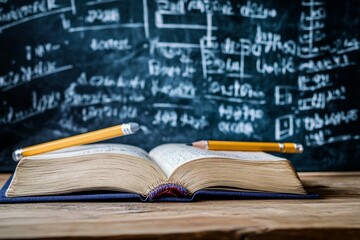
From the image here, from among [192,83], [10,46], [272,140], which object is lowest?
[272,140]

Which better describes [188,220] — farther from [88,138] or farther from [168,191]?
[88,138]

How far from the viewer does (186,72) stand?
1.89 metres

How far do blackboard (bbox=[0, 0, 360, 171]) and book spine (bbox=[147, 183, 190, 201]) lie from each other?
0.70 meters

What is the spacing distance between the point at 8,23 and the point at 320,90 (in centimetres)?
129

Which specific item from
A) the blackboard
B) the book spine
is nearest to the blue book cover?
the book spine

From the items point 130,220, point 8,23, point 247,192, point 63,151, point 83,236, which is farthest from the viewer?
point 8,23

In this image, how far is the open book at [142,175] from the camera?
3.89ft

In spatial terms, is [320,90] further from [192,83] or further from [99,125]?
[99,125]

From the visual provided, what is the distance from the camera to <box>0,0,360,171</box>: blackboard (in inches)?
72.0

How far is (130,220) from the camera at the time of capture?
973 millimetres

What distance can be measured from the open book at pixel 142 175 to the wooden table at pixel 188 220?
→ 0.15 feet

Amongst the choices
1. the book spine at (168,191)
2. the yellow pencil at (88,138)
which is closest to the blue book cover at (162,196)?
the book spine at (168,191)

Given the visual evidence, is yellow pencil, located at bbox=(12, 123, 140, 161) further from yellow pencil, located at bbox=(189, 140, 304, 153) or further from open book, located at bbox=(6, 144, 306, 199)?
yellow pencil, located at bbox=(189, 140, 304, 153)

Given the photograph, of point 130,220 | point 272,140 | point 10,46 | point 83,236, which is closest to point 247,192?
point 130,220
